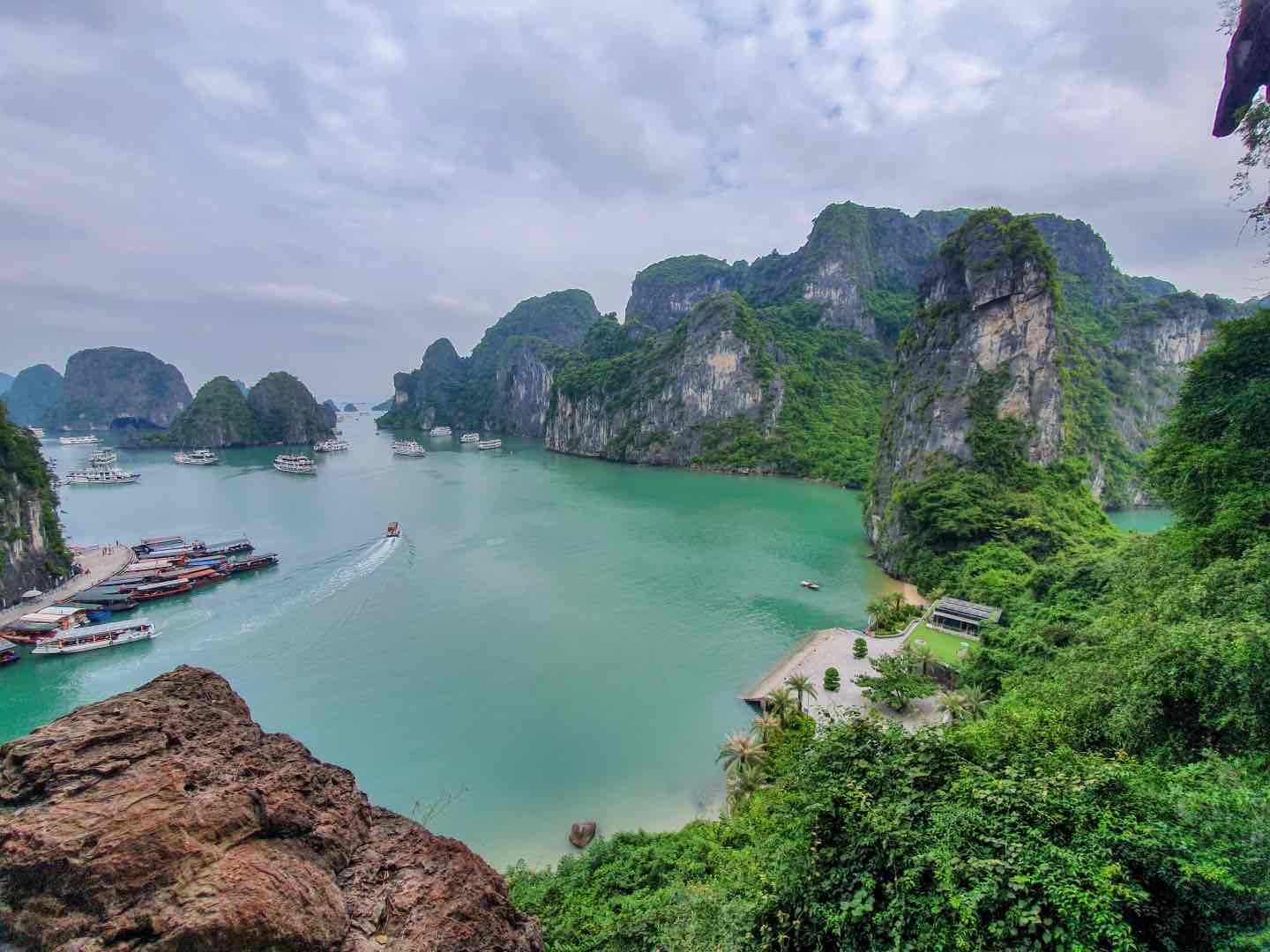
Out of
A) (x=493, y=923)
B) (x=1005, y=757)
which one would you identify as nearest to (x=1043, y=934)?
(x=1005, y=757)

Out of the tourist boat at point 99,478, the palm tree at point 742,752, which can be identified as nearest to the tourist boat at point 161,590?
the palm tree at point 742,752

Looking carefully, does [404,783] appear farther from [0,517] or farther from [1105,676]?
[0,517]

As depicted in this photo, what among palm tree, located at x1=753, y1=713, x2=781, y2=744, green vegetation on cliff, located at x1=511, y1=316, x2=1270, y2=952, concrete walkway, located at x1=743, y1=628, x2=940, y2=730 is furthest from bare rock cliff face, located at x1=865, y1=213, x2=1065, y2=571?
green vegetation on cliff, located at x1=511, y1=316, x2=1270, y2=952

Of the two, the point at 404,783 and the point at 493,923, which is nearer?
the point at 493,923

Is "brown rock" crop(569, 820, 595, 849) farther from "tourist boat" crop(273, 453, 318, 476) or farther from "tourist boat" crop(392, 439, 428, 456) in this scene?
"tourist boat" crop(392, 439, 428, 456)

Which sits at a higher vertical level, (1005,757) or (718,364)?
(718,364)

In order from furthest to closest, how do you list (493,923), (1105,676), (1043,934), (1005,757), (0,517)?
(0,517), (1105,676), (1005,757), (493,923), (1043,934)
